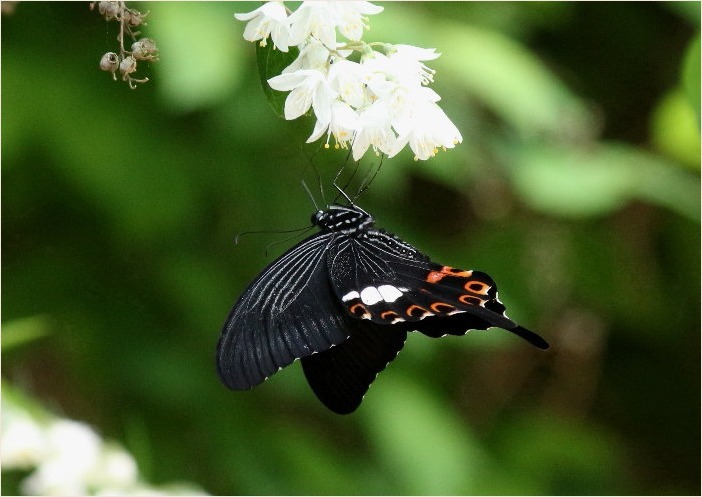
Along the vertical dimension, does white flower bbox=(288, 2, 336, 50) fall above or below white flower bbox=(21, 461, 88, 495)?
above

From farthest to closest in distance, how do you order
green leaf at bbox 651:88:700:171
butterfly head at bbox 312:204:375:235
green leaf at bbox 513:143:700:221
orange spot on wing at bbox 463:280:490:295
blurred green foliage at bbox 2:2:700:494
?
green leaf at bbox 651:88:700:171 → green leaf at bbox 513:143:700:221 → blurred green foliage at bbox 2:2:700:494 → butterfly head at bbox 312:204:375:235 → orange spot on wing at bbox 463:280:490:295

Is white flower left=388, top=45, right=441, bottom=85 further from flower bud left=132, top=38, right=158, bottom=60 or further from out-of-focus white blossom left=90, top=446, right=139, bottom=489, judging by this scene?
out-of-focus white blossom left=90, top=446, right=139, bottom=489

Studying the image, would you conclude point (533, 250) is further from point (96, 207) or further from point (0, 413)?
point (0, 413)

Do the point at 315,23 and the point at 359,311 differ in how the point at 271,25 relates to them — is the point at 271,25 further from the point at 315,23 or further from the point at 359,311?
the point at 359,311

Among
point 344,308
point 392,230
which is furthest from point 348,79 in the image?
point 392,230

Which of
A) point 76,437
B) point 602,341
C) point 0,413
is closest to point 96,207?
point 76,437

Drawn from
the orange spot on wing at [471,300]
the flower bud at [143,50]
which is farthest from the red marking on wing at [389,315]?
the flower bud at [143,50]

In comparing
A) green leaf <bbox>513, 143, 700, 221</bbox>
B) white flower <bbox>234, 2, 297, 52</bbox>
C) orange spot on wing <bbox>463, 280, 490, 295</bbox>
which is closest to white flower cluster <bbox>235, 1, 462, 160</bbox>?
white flower <bbox>234, 2, 297, 52</bbox>
